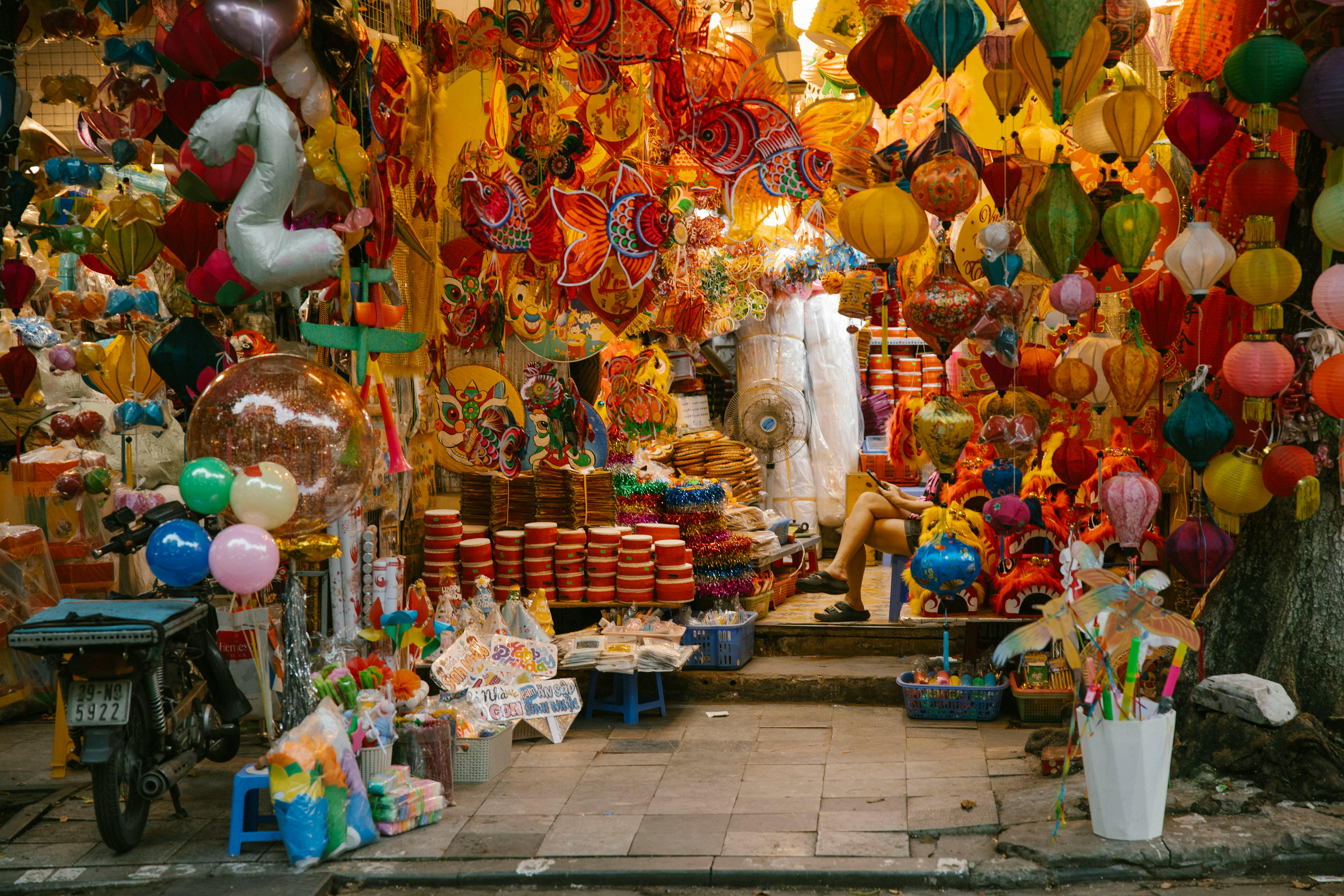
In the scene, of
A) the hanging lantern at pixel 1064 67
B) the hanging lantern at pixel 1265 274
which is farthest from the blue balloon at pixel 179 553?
the hanging lantern at pixel 1265 274

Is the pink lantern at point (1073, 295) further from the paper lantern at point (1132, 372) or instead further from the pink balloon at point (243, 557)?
the pink balloon at point (243, 557)

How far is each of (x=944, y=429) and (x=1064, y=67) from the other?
68.2 inches

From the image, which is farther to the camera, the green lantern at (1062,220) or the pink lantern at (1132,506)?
the pink lantern at (1132,506)

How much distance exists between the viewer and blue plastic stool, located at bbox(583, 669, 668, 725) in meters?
7.39

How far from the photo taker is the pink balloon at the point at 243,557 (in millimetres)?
4637

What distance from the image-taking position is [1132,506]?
5727 millimetres

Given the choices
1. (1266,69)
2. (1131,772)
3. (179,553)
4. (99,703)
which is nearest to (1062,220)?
(1266,69)

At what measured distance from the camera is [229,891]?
4.92 m

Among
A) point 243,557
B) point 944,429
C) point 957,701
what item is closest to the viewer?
point 243,557

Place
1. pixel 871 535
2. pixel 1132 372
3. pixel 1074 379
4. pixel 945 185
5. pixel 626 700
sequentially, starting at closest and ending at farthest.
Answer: pixel 945 185, pixel 1132 372, pixel 1074 379, pixel 626 700, pixel 871 535

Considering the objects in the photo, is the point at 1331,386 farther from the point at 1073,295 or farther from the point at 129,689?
the point at 129,689

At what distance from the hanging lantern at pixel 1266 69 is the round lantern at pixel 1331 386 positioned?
108cm

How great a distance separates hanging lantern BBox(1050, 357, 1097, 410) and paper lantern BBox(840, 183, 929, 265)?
119 centimetres

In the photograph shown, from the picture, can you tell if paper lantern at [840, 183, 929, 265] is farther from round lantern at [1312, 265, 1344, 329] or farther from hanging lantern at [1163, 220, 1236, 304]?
round lantern at [1312, 265, 1344, 329]
